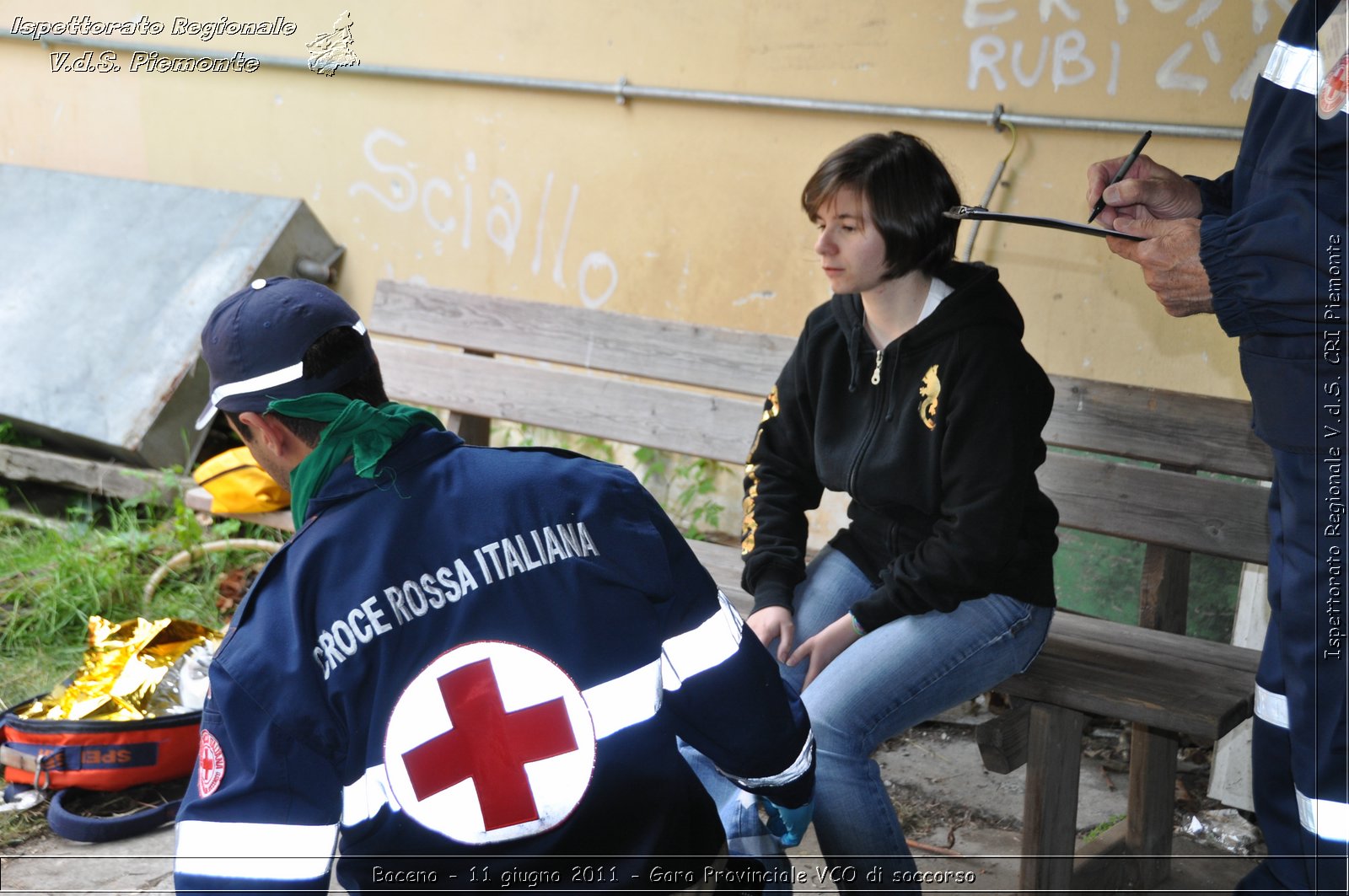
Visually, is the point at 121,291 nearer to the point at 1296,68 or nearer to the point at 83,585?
the point at 83,585

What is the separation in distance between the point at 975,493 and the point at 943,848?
3.84 ft

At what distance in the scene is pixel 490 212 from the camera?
203 inches

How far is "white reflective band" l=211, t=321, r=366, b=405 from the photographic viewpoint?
1.65 m

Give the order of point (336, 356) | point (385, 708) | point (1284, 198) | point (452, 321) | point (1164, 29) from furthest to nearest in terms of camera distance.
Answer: point (452, 321), point (1164, 29), point (1284, 198), point (336, 356), point (385, 708)

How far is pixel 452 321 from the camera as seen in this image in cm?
416

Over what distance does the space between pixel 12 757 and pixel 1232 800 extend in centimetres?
319

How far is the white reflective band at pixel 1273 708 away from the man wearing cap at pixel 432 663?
876 mm

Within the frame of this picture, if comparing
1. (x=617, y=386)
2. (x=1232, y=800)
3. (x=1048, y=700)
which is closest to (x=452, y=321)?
(x=617, y=386)

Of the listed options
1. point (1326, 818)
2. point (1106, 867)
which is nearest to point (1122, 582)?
point (1106, 867)

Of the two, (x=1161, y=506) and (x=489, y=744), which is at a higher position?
(x=489, y=744)

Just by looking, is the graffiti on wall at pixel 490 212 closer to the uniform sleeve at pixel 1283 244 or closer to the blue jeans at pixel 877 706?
the blue jeans at pixel 877 706

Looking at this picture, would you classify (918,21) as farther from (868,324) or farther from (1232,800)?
(1232,800)

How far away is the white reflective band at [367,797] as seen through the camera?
5.01 ft

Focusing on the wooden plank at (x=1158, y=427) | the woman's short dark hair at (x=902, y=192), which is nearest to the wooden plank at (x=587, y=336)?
the wooden plank at (x=1158, y=427)
